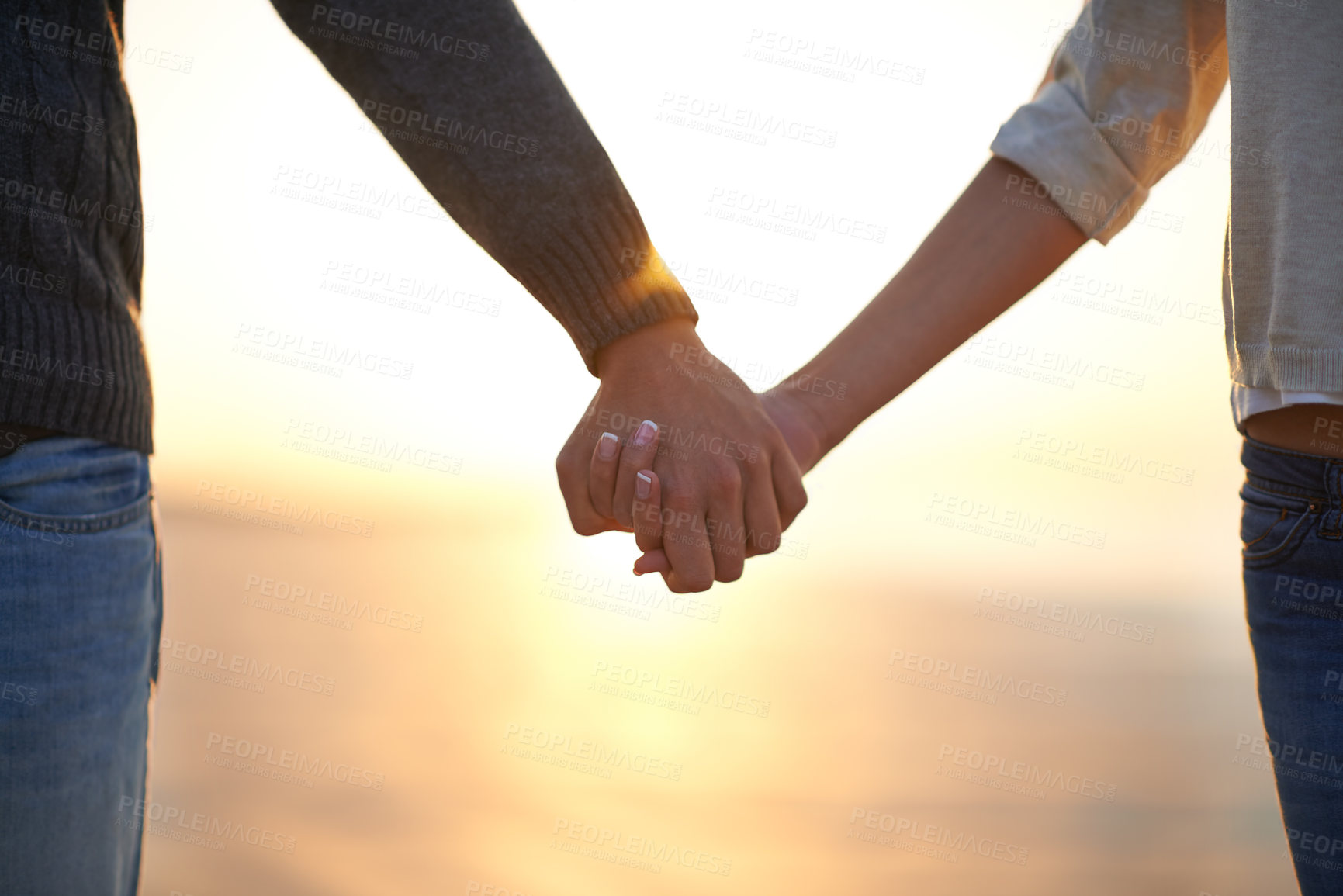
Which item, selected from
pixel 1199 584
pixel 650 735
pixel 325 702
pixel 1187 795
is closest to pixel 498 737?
pixel 650 735

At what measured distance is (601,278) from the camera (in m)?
1.32

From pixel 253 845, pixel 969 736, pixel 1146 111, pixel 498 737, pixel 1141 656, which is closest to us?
pixel 1146 111

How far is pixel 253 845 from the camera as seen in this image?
3377mm

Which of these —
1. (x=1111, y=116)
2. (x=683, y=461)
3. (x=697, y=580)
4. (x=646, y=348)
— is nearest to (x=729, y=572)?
(x=697, y=580)

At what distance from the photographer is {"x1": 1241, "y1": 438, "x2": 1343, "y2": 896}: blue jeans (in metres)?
1.08

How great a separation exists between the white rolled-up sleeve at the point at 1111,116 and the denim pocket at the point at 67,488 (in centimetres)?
125

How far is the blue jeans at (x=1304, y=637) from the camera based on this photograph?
3.54 feet

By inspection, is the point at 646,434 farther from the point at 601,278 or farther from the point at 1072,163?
the point at 1072,163

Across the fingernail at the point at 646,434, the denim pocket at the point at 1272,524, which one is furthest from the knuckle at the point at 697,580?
the denim pocket at the point at 1272,524

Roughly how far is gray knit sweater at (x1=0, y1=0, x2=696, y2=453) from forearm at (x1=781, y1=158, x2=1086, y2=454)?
392 mm

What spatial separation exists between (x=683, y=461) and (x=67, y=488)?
0.83 metres

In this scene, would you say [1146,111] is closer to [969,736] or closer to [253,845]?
[253,845]

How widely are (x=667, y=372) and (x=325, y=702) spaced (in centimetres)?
465

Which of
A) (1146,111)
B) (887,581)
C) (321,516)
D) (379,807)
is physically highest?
(1146,111)
